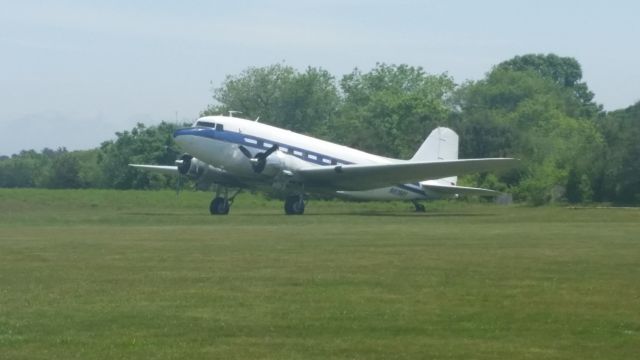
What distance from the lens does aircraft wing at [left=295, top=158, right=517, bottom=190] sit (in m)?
43.8

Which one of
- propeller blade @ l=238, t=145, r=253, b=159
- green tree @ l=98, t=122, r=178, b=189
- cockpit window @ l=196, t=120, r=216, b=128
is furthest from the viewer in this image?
green tree @ l=98, t=122, r=178, b=189

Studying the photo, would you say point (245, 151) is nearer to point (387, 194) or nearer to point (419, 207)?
point (387, 194)

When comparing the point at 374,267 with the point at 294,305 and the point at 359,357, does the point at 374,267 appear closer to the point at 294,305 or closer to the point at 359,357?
the point at 294,305

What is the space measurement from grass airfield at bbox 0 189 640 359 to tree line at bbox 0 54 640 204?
27.7 meters

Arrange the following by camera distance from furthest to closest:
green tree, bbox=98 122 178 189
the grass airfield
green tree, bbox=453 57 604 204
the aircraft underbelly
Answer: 1. green tree, bbox=98 122 178 189
2. green tree, bbox=453 57 604 204
3. the aircraft underbelly
4. the grass airfield

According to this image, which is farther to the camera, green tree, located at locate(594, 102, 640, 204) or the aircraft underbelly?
green tree, located at locate(594, 102, 640, 204)

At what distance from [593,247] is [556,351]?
42.6ft

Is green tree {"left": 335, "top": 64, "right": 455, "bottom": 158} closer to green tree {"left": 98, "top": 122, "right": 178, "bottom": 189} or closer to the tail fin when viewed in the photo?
green tree {"left": 98, "top": 122, "right": 178, "bottom": 189}

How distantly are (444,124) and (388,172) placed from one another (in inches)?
1500

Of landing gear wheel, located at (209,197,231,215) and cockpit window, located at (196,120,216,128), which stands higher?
cockpit window, located at (196,120,216,128)

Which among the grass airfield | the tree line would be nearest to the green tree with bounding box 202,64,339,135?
the tree line

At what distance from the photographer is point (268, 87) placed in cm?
9450

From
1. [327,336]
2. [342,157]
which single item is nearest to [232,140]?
[342,157]

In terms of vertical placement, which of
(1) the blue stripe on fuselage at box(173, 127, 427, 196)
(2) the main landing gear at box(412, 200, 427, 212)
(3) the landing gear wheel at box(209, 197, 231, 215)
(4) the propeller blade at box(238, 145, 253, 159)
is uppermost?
(1) the blue stripe on fuselage at box(173, 127, 427, 196)
